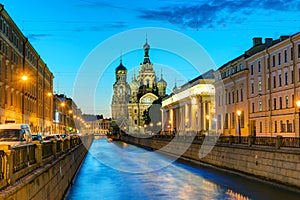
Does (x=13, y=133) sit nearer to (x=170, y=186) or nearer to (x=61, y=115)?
(x=170, y=186)

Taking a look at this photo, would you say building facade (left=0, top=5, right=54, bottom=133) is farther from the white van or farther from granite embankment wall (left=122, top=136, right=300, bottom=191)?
granite embankment wall (left=122, top=136, right=300, bottom=191)

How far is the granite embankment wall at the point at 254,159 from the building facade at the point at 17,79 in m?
18.3

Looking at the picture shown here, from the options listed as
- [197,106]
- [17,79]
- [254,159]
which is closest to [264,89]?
[254,159]

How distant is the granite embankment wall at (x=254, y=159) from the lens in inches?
1088

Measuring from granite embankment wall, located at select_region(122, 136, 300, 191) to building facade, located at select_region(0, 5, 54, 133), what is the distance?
1825cm

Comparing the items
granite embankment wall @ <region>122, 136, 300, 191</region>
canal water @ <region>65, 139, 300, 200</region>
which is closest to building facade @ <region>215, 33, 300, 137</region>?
granite embankment wall @ <region>122, 136, 300, 191</region>

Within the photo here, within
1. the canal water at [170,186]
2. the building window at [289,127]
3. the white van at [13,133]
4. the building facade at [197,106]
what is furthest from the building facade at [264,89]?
the white van at [13,133]

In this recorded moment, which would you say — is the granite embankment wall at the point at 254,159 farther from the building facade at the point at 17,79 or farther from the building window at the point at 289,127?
the building facade at the point at 17,79

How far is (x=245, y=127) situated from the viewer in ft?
221

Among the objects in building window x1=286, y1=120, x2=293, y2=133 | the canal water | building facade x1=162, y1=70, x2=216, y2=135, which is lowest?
the canal water

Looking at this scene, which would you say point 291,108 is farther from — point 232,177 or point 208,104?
point 208,104

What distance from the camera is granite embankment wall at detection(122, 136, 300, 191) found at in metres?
27.6

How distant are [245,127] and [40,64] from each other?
4048 centimetres

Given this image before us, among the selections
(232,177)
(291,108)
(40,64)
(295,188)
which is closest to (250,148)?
(232,177)
